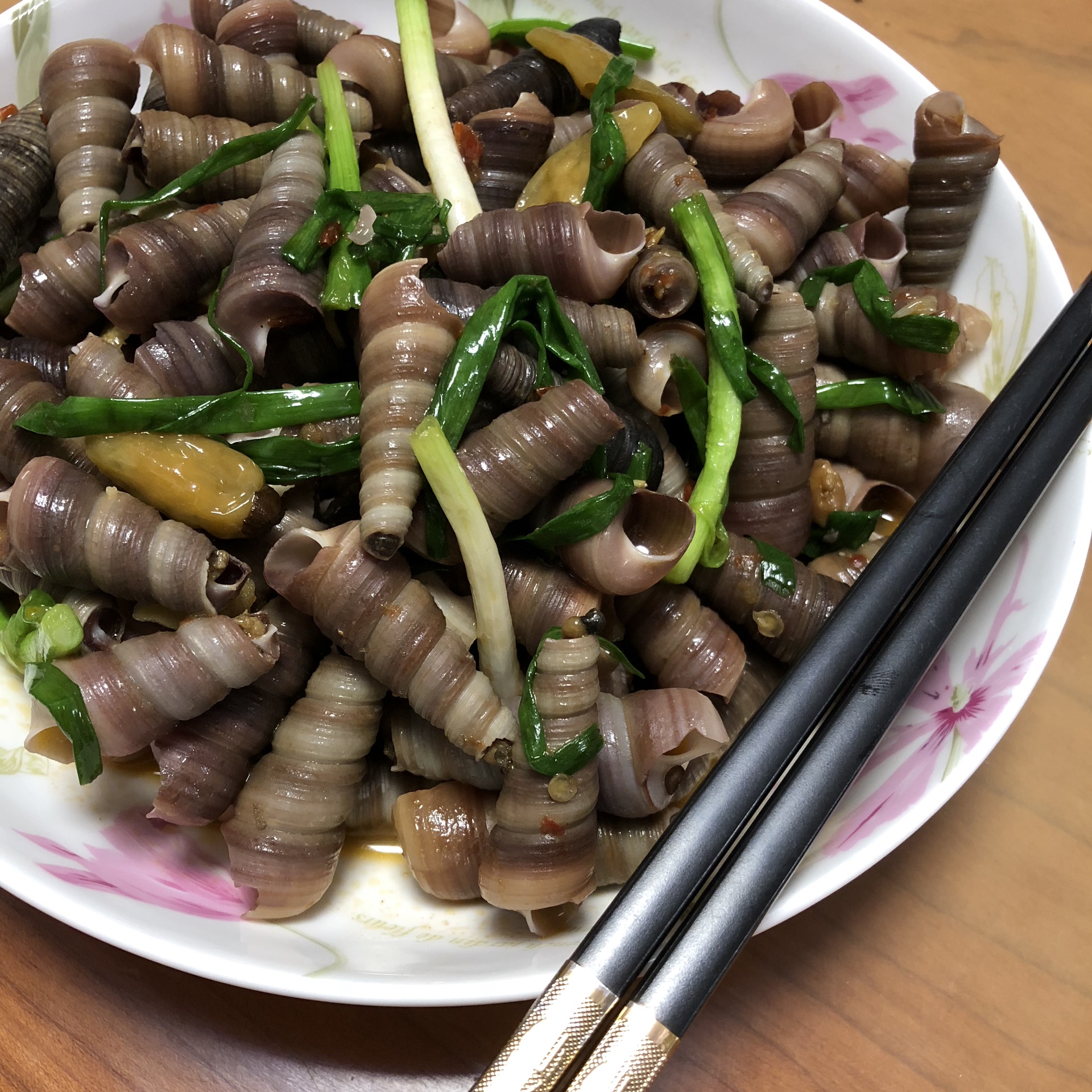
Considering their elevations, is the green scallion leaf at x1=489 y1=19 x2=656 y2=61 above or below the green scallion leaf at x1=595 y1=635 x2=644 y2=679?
above

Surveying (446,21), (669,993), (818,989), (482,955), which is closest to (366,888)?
(482,955)

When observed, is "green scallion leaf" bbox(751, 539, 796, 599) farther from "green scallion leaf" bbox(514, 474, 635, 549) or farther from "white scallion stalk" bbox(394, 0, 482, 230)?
"white scallion stalk" bbox(394, 0, 482, 230)

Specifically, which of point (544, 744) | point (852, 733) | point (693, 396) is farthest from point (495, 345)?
point (852, 733)

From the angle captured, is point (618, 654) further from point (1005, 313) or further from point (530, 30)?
point (530, 30)

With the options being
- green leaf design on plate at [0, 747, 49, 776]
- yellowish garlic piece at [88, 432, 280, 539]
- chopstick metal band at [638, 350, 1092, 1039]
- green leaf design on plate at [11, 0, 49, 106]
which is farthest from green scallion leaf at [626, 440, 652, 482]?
green leaf design on plate at [11, 0, 49, 106]

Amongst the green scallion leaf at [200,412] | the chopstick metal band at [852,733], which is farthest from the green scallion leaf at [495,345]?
the chopstick metal band at [852,733]

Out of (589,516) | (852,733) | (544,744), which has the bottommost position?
(544,744)

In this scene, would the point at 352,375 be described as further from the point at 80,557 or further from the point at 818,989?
the point at 818,989
